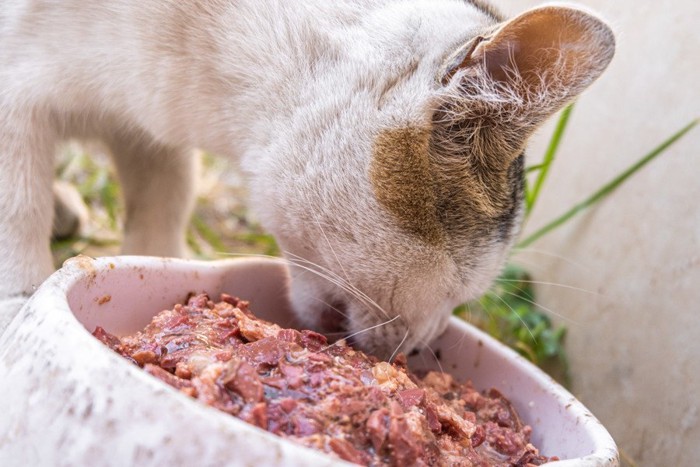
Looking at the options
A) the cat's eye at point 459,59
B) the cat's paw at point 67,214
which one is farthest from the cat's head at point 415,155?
the cat's paw at point 67,214

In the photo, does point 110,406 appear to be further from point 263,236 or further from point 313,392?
point 263,236

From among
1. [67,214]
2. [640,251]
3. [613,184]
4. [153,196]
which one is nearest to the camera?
[640,251]

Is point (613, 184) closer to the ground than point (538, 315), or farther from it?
farther from it

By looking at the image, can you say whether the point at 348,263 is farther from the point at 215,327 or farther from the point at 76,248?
the point at 76,248

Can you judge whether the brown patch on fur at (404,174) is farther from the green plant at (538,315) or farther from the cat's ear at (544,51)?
the green plant at (538,315)

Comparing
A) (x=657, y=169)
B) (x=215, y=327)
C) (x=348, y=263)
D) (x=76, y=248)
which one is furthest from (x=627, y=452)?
(x=76, y=248)

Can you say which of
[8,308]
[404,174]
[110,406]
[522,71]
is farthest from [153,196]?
[110,406]

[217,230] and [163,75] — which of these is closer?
[163,75]
